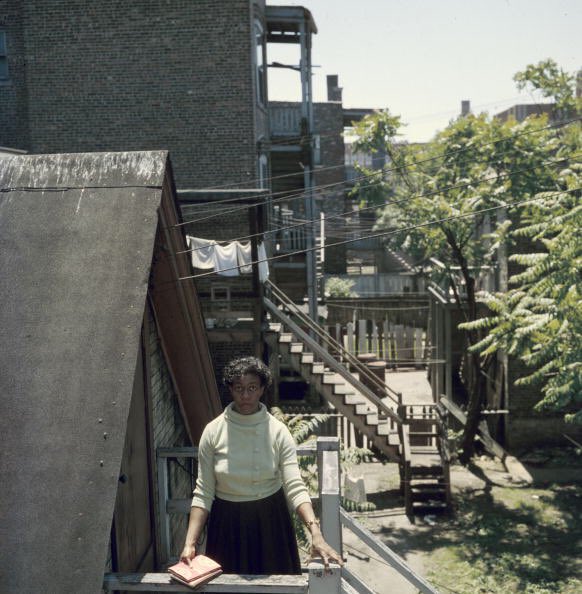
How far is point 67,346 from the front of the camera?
362cm

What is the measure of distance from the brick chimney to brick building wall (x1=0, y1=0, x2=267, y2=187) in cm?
2536

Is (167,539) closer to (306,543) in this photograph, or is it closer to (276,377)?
(306,543)

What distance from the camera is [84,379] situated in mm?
3477

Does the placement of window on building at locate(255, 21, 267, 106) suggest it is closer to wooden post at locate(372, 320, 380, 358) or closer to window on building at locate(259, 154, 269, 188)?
window on building at locate(259, 154, 269, 188)

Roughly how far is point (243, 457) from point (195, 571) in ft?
2.00

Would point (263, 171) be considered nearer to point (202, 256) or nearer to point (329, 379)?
point (202, 256)

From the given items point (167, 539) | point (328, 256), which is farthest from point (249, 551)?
point (328, 256)

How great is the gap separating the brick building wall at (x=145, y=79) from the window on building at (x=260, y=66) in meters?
0.97

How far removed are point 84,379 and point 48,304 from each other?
54 centimetres

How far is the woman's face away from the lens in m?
3.58

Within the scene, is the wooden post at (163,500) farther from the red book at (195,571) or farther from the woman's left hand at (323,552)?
the woman's left hand at (323,552)

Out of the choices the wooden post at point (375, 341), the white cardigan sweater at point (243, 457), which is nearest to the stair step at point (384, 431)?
the wooden post at point (375, 341)

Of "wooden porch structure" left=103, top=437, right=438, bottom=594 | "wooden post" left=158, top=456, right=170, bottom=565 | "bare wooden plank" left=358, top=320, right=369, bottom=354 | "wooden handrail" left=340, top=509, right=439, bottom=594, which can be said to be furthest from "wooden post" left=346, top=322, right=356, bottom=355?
"wooden porch structure" left=103, top=437, right=438, bottom=594

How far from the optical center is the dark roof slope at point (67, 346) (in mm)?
3021
